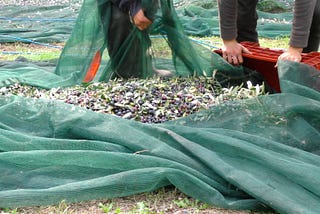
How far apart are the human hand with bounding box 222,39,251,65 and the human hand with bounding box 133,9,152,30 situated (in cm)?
49

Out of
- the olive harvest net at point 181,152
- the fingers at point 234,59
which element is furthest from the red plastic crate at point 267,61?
the olive harvest net at point 181,152

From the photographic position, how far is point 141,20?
307 cm

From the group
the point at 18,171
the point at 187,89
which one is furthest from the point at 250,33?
the point at 18,171

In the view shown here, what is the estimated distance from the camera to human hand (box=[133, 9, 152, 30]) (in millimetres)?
3063

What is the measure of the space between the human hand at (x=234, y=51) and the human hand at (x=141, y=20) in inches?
19.2

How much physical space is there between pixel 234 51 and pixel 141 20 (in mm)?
600

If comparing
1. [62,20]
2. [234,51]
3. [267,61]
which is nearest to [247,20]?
[234,51]

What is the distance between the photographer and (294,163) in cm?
200

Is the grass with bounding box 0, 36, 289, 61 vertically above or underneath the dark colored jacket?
underneath

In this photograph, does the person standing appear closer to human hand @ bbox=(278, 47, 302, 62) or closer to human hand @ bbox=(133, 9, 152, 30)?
human hand @ bbox=(278, 47, 302, 62)

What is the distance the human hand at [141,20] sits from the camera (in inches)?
121

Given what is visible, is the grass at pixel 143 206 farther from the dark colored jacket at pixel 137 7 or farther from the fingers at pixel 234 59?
the dark colored jacket at pixel 137 7

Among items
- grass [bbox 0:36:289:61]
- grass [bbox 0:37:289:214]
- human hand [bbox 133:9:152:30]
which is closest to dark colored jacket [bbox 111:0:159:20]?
human hand [bbox 133:9:152:30]

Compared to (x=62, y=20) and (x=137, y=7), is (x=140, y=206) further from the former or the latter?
(x=62, y=20)
